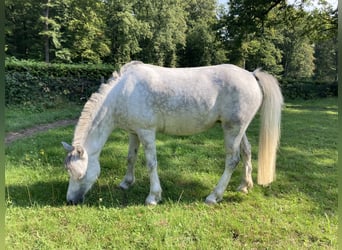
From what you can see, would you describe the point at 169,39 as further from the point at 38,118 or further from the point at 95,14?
the point at 38,118

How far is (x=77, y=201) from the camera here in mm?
3967

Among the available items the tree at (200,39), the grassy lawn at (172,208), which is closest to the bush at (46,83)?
the grassy lawn at (172,208)

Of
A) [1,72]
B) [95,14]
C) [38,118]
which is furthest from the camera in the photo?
[95,14]

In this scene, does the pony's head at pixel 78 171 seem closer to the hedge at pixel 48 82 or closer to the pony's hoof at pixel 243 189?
the pony's hoof at pixel 243 189

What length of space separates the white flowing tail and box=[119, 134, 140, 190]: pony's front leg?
1865 millimetres

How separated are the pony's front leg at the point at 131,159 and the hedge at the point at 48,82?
29.6ft

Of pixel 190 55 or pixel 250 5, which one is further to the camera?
pixel 190 55

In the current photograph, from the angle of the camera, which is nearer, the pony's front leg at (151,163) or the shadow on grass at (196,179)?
the pony's front leg at (151,163)

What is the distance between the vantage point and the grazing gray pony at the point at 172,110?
4012 millimetres

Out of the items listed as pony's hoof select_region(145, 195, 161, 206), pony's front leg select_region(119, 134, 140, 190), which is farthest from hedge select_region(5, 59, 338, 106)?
pony's hoof select_region(145, 195, 161, 206)

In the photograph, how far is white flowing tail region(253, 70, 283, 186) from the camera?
4.35 meters

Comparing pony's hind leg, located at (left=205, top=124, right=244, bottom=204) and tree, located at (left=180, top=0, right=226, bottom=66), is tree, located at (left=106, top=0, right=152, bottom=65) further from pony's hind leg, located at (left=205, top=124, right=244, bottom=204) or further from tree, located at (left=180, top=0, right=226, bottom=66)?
pony's hind leg, located at (left=205, top=124, right=244, bottom=204)

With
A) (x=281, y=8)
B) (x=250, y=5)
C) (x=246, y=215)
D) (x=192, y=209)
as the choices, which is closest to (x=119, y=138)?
(x=192, y=209)

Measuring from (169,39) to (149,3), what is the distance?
5282 mm
